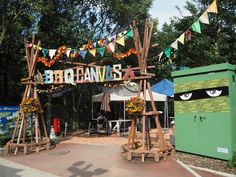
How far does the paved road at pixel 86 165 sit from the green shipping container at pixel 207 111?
3.06ft

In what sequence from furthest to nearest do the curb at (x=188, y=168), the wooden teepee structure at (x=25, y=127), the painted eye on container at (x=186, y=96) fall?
the wooden teepee structure at (x=25, y=127) < the painted eye on container at (x=186, y=96) < the curb at (x=188, y=168)

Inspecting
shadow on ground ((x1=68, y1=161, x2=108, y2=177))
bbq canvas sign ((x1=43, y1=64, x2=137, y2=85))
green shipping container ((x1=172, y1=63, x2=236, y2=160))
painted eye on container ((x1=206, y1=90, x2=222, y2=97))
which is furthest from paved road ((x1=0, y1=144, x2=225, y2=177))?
bbq canvas sign ((x1=43, y1=64, x2=137, y2=85))

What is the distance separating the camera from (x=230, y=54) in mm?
20219

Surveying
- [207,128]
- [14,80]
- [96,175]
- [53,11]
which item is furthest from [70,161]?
[14,80]

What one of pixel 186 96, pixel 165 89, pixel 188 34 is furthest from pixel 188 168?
pixel 165 89

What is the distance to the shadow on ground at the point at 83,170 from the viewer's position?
9.00m

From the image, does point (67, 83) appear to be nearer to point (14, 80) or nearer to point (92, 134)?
point (92, 134)

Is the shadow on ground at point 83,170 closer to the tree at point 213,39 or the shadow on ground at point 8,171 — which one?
the shadow on ground at point 8,171

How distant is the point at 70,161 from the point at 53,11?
10.2 m

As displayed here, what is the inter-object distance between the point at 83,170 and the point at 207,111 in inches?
146

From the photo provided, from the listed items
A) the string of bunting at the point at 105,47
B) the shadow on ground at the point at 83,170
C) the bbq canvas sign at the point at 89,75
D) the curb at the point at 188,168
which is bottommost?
the shadow on ground at the point at 83,170

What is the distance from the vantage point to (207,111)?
393 inches

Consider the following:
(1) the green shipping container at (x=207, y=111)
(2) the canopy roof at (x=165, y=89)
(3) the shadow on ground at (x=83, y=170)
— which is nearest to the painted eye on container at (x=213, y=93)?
(1) the green shipping container at (x=207, y=111)

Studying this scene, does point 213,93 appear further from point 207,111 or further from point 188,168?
point 188,168
